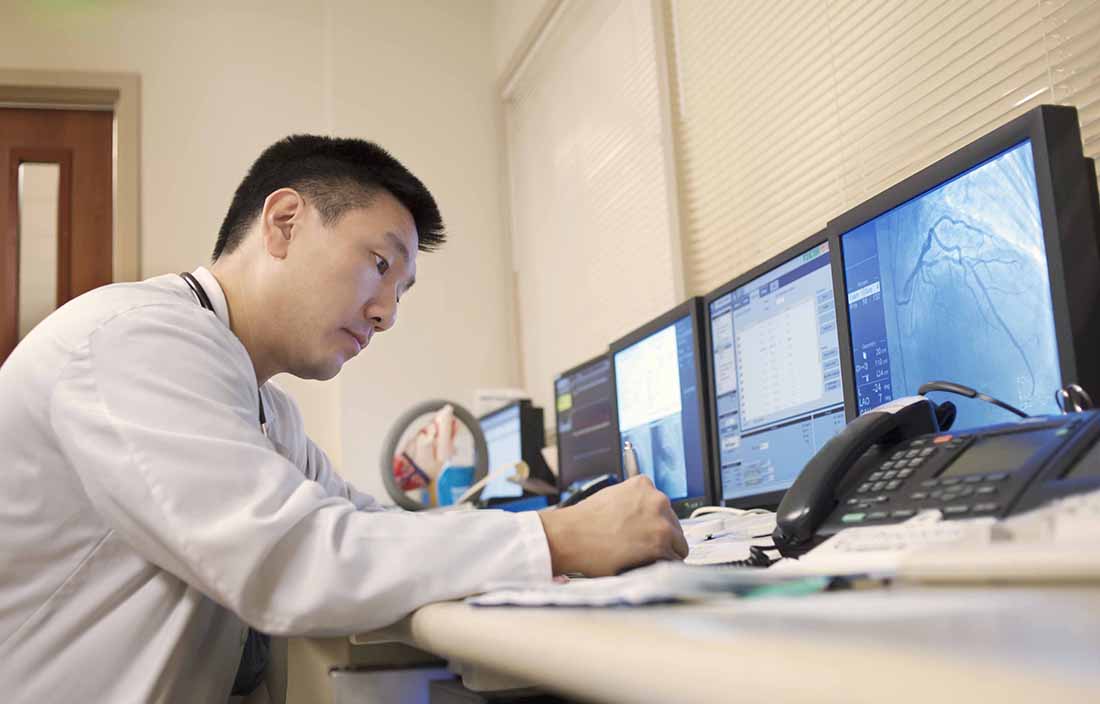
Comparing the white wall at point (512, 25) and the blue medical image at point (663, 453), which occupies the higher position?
the white wall at point (512, 25)

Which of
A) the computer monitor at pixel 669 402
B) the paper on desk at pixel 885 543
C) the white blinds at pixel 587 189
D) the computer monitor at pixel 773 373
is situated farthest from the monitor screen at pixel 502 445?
the paper on desk at pixel 885 543

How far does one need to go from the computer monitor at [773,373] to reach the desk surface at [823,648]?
0.79 m

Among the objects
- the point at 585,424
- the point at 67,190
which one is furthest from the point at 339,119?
the point at 585,424

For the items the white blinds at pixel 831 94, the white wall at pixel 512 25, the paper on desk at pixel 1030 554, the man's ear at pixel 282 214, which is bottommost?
the paper on desk at pixel 1030 554

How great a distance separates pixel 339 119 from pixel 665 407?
7.67 feet

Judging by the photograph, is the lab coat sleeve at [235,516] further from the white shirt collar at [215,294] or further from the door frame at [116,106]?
the door frame at [116,106]

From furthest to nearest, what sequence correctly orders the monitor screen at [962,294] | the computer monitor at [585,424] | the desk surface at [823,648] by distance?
the computer monitor at [585,424]
the monitor screen at [962,294]
the desk surface at [823,648]

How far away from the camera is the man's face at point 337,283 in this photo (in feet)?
4.50

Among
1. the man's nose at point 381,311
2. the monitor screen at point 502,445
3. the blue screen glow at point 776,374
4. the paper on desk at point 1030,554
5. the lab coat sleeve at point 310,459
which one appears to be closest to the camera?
the paper on desk at point 1030,554

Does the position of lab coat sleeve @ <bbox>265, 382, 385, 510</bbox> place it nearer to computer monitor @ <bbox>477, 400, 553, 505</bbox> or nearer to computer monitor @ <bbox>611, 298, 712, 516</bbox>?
computer monitor @ <bbox>611, 298, 712, 516</bbox>

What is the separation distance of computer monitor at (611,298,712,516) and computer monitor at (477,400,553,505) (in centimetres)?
81

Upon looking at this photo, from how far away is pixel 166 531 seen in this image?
2.85 ft

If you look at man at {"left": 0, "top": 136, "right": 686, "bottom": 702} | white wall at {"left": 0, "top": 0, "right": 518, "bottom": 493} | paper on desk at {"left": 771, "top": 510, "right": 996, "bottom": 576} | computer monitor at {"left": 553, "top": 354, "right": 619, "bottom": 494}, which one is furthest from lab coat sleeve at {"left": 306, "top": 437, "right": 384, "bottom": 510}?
white wall at {"left": 0, "top": 0, "right": 518, "bottom": 493}

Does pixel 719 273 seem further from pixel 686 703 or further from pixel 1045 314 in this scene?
pixel 686 703
